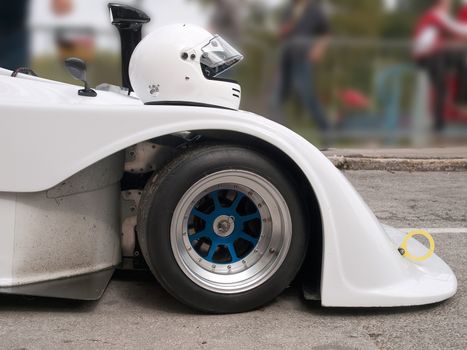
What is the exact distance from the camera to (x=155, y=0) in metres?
8.85

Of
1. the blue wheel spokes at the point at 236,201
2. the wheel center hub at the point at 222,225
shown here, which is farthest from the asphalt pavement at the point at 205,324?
the blue wheel spokes at the point at 236,201

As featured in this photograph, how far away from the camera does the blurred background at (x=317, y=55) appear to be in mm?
8719

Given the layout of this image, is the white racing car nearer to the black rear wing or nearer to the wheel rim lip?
the wheel rim lip

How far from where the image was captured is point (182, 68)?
3170 millimetres

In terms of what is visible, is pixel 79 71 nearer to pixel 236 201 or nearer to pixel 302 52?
pixel 236 201

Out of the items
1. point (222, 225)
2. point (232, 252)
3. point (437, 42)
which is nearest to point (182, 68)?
point (222, 225)

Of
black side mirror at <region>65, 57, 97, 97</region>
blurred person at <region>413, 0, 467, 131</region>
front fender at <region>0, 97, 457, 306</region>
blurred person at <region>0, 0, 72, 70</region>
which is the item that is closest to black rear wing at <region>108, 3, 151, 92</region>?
black side mirror at <region>65, 57, 97, 97</region>

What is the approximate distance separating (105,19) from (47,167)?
20.6 ft

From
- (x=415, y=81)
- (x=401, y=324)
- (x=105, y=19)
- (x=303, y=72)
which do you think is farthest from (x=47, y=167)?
(x=415, y=81)

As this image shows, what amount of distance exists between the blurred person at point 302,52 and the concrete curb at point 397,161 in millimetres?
1134

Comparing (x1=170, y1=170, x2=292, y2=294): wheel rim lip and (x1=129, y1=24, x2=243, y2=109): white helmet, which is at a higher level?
(x1=129, y1=24, x2=243, y2=109): white helmet

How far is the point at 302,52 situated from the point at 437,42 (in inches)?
75.7

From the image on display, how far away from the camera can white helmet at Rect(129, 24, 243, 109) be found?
125 inches

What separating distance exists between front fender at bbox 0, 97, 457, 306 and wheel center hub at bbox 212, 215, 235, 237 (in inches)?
16.7
